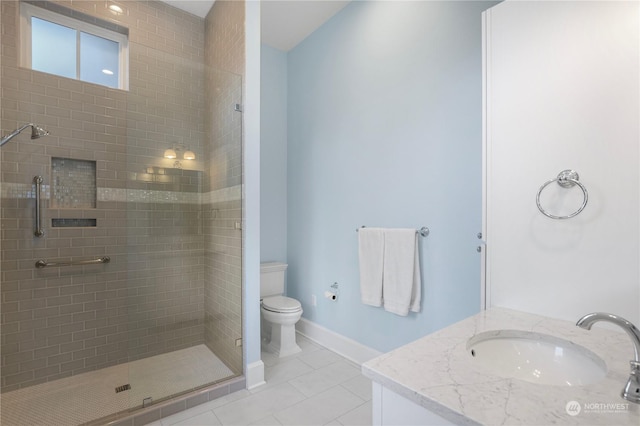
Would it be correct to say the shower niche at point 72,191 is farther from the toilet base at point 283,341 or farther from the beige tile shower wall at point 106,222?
the toilet base at point 283,341

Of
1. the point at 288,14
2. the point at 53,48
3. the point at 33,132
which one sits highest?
the point at 288,14

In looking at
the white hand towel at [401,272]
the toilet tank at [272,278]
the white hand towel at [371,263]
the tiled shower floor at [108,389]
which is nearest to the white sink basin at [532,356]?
the white hand towel at [401,272]

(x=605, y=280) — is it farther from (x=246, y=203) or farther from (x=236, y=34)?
(x=236, y=34)

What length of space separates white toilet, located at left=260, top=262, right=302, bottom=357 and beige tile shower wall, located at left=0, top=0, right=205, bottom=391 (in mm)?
570

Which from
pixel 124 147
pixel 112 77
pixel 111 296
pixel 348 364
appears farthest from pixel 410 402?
pixel 112 77

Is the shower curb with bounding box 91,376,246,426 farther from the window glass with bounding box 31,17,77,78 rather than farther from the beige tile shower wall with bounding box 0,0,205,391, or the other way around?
the window glass with bounding box 31,17,77,78

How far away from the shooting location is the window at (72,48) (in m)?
2.21

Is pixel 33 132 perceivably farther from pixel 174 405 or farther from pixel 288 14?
pixel 288 14

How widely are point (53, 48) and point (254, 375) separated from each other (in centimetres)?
280

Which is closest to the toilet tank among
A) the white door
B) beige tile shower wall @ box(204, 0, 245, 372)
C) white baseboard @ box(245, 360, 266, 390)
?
beige tile shower wall @ box(204, 0, 245, 372)

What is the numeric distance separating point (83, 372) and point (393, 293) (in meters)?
2.34

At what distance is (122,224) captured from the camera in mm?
2420

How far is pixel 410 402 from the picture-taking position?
73 cm

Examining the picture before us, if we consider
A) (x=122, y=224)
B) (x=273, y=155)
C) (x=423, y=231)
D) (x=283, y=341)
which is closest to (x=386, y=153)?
(x=423, y=231)
